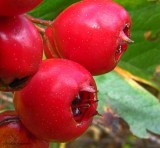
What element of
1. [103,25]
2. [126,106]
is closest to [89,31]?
[103,25]

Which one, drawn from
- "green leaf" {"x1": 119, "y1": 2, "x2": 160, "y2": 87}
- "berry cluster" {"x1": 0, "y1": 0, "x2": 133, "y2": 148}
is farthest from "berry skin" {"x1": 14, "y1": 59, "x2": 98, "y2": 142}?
"green leaf" {"x1": 119, "y1": 2, "x2": 160, "y2": 87}

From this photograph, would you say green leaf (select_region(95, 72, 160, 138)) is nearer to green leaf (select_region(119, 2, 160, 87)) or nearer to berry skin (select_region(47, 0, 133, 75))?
green leaf (select_region(119, 2, 160, 87))

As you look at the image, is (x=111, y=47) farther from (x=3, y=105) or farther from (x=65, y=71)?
(x=3, y=105)

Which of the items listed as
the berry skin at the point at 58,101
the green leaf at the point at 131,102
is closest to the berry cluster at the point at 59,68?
the berry skin at the point at 58,101

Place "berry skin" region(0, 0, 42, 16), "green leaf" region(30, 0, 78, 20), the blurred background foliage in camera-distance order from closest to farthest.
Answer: "berry skin" region(0, 0, 42, 16) → "green leaf" region(30, 0, 78, 20) → the blurred background foliage

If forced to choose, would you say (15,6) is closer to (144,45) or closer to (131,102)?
(131,102)

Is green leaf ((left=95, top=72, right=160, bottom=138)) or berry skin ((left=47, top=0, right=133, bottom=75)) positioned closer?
berry skin ((left=47, top=0, right=133, bottom=75))

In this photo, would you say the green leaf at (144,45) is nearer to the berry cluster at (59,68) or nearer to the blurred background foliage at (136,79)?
the blurred background foliage at (136,79)
